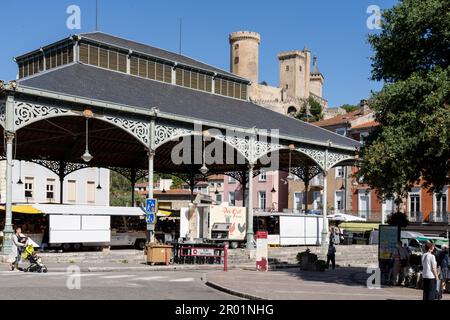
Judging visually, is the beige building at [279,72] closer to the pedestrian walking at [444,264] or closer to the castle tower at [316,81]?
the castle tower at [316,81]

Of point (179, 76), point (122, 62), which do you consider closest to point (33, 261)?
point (122, 62)

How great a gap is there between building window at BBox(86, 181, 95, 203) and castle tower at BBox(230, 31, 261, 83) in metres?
81.0

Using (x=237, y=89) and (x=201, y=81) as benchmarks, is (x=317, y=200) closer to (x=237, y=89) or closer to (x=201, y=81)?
(x=237, y=89)

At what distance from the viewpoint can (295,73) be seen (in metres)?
153

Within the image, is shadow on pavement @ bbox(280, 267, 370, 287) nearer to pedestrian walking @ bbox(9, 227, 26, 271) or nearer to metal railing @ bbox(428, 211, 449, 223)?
pedestrian walking @ bbox(9, 227, 26, 271)

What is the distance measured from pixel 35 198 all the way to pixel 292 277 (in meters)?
39.1

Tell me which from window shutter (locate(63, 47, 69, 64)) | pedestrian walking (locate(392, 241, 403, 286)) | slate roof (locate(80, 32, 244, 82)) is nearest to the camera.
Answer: pedestrian walking (locate(392, 241, 403, 286))

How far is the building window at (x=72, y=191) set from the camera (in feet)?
200

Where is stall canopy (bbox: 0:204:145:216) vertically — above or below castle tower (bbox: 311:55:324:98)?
below

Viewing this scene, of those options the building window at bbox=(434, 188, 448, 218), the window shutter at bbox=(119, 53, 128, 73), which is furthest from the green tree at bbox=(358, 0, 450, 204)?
the building window at bbox=(434, 188, 448, 218)

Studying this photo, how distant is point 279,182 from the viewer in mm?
74250

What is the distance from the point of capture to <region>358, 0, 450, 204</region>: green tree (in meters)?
18.8
